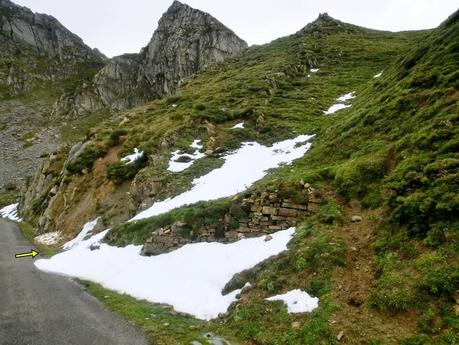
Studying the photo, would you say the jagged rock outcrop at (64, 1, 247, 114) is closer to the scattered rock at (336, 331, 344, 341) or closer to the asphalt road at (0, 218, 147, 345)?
the asphalt road at (0, 218, 147, 345)

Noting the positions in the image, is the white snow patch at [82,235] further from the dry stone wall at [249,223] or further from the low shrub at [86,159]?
the dry stone wall at [249,223]

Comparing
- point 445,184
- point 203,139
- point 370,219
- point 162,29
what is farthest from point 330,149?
point 162,29

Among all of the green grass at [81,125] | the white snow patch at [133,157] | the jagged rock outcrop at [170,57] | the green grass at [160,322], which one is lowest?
the green grass at [160,322]

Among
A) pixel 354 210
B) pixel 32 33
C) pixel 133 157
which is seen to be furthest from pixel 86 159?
pixel 32 33

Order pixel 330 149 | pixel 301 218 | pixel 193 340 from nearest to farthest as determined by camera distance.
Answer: pixel 193 340
pixel 301 218
pixel 330 149

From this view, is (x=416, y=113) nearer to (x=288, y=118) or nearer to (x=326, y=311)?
(x=326, y=311)

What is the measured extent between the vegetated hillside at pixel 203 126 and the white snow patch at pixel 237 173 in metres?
1.19

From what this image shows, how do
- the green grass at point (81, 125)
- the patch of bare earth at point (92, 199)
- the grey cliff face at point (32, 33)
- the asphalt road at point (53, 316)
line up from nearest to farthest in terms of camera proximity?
the asphalt road at point (53, 316) < the patch of bare earth at point (92, 199) < the green grass at point (81, 125) < the grey cliff face at point (32, 33)

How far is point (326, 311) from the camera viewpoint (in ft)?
33.1

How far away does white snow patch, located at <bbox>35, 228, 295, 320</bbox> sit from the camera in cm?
1362

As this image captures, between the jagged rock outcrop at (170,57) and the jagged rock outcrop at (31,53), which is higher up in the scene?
the jagged rock outcrop at (31,53)

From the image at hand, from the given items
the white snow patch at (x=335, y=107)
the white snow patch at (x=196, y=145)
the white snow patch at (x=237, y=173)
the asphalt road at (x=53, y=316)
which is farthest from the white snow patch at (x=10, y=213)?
the white snow patch at (x=335, y=107)

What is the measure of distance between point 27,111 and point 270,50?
122m

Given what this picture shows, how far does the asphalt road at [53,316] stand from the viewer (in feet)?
36.4
